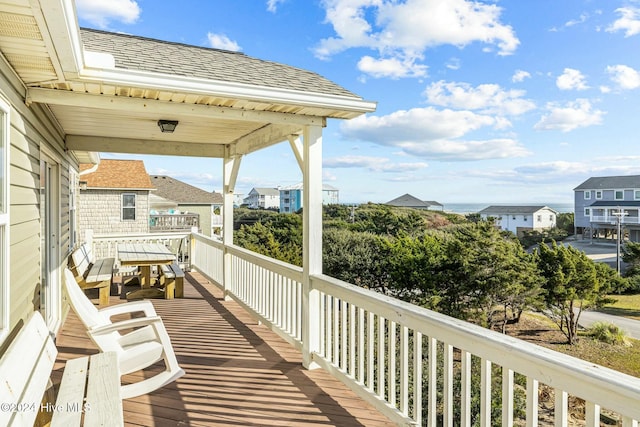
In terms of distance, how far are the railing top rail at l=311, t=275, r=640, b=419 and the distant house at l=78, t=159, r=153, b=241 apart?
56.7 ft

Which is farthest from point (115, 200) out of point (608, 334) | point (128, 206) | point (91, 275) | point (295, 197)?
point (295, 197)

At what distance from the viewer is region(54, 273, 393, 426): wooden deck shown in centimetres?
282

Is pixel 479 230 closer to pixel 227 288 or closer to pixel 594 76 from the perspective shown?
pixel 227 288

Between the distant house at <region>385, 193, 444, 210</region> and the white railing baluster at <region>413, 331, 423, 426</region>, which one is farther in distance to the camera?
the distant house at <region>385, 193, 444, 210</region>

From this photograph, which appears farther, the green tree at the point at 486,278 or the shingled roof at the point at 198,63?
the green tree at the point at 486,278

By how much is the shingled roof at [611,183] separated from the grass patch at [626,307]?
19945 millimetres

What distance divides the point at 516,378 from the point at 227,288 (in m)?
5.85

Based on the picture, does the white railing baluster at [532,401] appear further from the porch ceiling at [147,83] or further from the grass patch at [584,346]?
the grass patch at [584,346]

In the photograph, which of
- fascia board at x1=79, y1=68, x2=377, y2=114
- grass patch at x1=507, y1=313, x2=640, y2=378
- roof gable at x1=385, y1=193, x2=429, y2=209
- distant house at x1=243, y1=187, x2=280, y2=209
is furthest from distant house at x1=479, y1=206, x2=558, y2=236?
fascia board at x1=79, y1=68, x2=377, y2=114

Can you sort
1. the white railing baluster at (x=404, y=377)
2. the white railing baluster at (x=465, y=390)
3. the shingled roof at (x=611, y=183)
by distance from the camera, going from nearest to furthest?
the white railing baluster at (x=465, y=390) → the white railing baluster at (x=404, y=377) → the shingled roof at (x=611, y=183)

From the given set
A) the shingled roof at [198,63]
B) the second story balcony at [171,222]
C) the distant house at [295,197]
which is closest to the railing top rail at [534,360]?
the shingled roof at [198,63]

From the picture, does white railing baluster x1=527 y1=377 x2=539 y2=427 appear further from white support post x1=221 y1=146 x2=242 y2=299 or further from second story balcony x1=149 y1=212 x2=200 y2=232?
second story balcony x1=149 y1=212 x2=200 y2=232

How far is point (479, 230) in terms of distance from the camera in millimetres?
16062

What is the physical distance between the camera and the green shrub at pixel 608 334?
12586 millimetres
